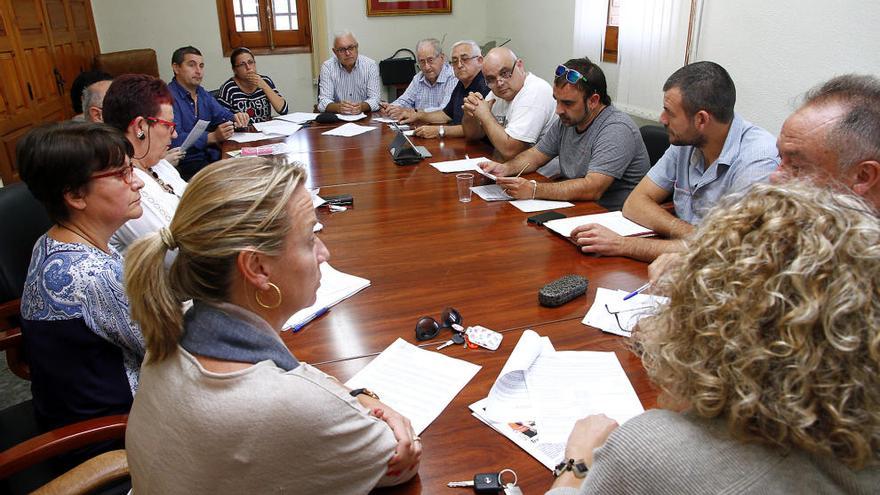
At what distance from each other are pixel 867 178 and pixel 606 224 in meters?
0.83

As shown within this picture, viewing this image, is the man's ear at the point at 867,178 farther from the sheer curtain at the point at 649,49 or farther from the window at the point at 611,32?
the window at the point at 611,32

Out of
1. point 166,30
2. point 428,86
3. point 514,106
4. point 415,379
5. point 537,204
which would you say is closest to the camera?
point 415,379

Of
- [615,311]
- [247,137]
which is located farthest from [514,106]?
[615,311]

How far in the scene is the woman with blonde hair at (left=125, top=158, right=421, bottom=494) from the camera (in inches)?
31.3

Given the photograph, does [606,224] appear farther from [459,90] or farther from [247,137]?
[247,137]

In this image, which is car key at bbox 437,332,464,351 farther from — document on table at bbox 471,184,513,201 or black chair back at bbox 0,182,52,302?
black chair back at bbox 0,182,52,302

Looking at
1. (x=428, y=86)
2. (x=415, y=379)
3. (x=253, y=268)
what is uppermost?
(x=253, y=268)

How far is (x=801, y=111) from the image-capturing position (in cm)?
152

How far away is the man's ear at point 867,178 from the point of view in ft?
4.54

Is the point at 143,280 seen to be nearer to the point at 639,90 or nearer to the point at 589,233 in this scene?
the point at 589,233

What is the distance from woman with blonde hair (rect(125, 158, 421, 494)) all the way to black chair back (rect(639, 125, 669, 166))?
7.50 feet

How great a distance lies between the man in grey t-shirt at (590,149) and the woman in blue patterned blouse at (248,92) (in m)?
2.61

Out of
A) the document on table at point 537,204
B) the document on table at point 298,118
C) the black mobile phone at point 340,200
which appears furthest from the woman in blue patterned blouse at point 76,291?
the document on table at point 298,118

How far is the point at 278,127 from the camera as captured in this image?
13.6 ft
